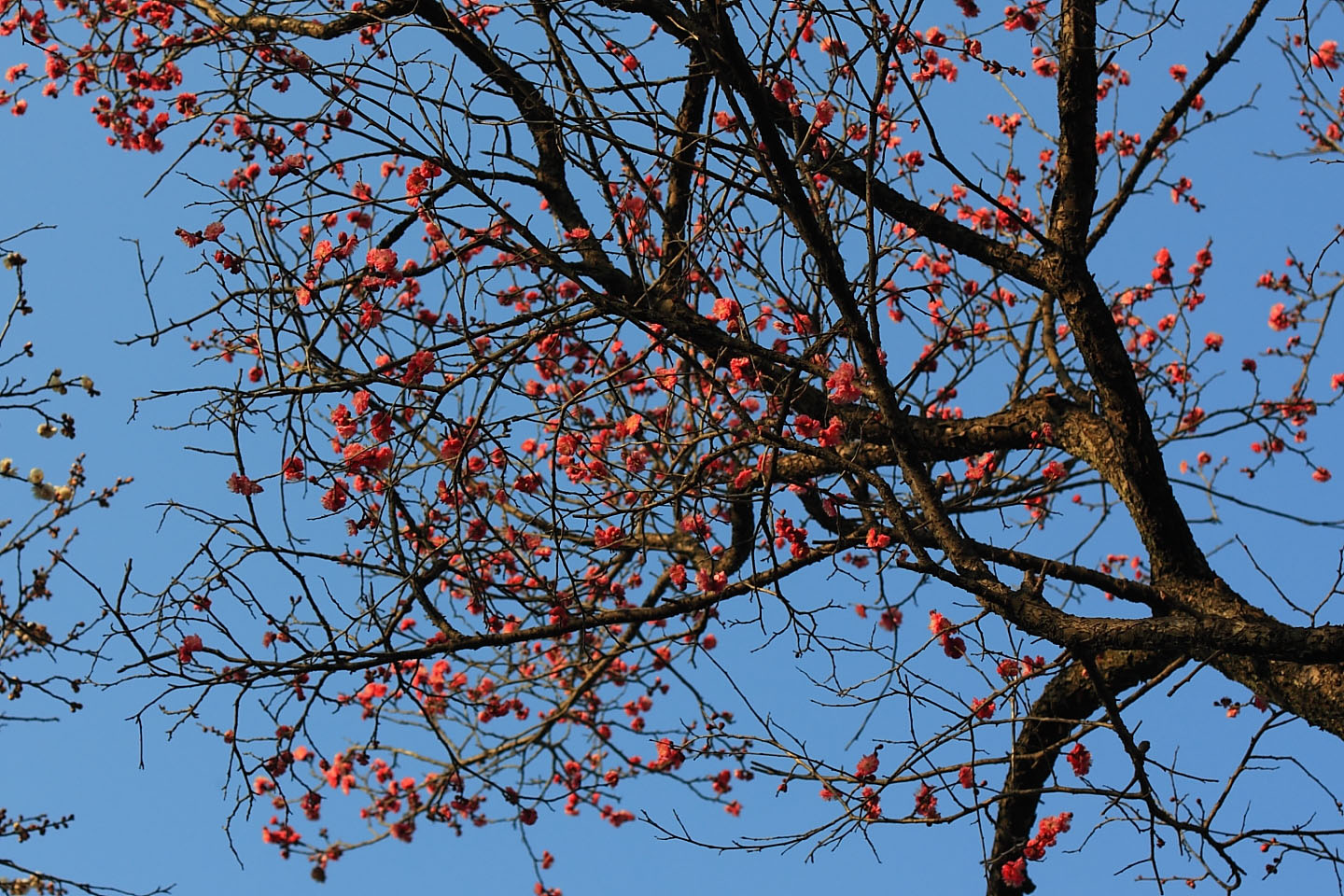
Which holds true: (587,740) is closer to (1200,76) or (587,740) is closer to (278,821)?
(278,821)

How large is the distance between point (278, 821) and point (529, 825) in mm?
1760

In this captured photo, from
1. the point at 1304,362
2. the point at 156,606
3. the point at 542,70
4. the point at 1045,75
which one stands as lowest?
the point at 156,606

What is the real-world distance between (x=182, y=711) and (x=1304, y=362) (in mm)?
6021

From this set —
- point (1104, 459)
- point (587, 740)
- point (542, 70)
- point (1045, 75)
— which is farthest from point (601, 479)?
point (1045, 75)

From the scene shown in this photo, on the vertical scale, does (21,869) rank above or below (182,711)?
below

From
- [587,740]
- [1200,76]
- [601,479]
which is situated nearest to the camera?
[1200,76]

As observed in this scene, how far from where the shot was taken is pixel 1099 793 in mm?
3477

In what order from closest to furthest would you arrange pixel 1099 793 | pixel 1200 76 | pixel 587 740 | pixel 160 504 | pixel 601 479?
pixel 1099 793 < pixel 160 504 < pixel 1200 76 < pixel 601 479 < pixel 587 740

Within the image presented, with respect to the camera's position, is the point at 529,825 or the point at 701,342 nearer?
the point at 701,342

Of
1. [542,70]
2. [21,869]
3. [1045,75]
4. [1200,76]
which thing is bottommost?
[21,869]

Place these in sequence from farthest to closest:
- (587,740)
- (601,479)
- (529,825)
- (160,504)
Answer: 1. (587,740)
2. (529,825)
3. (601,479)
4. (160,504)

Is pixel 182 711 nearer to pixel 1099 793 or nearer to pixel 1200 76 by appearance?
pixel 1099 793

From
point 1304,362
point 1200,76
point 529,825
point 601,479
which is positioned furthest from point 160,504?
point 1304,362

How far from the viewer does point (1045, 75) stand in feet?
22.0
